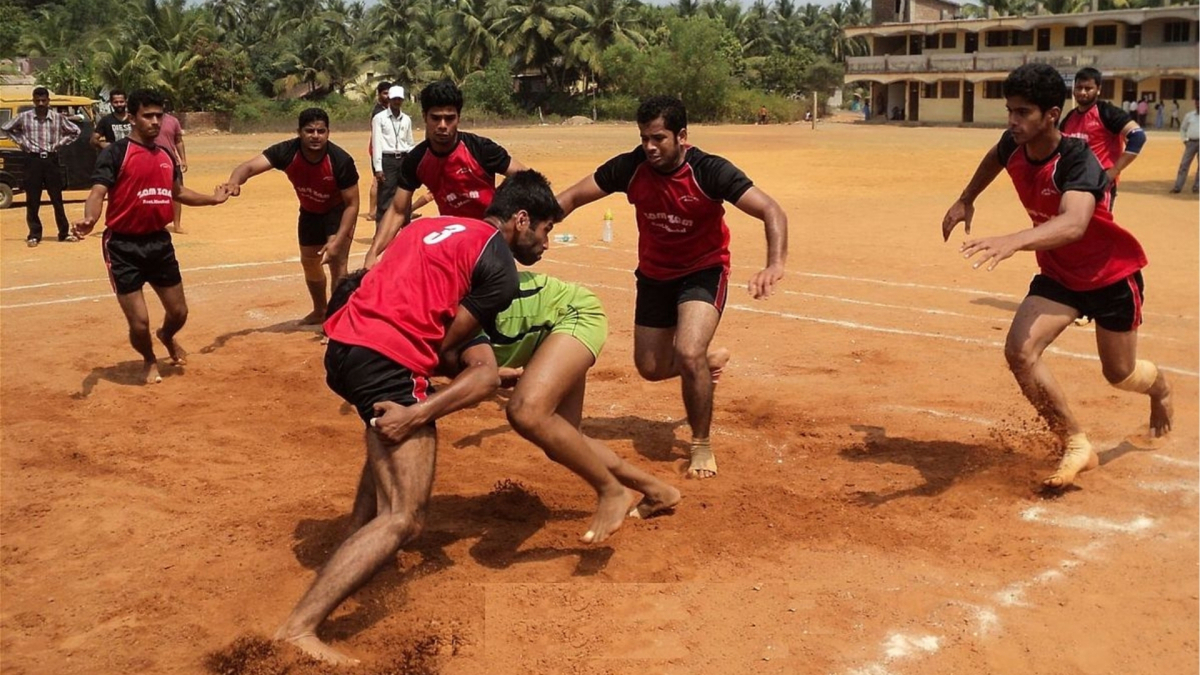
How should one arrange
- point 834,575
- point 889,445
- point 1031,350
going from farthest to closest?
point 889,445 → point 1031,350 → point 834,575

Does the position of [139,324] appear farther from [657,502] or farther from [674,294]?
[657,502]

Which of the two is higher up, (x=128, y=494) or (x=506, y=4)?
(x=506, y=4)

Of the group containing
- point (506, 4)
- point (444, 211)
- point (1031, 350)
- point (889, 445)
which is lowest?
point (889, 445)

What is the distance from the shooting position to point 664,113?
689 centimetres

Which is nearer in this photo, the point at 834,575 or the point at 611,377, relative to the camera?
the point at 834,575

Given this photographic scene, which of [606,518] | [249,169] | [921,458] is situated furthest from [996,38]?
[606,518]

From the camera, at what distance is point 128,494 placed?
22.4 ft

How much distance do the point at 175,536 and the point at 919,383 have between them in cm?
556

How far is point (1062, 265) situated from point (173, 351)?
708cm

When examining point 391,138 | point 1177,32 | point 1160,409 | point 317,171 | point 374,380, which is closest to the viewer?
point 374,380

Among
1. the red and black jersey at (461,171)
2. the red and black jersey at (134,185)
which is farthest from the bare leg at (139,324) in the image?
the red and black jersey at (461,171)

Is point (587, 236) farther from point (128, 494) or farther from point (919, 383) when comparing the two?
point (128, 494)

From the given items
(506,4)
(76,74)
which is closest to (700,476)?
(76,74)

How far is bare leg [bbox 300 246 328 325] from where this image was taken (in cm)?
1124
